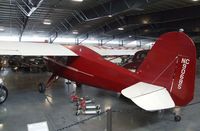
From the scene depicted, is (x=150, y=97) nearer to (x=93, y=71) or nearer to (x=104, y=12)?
(x=93, y=71)

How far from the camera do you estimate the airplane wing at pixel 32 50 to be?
631cm

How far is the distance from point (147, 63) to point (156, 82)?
20.8 inches

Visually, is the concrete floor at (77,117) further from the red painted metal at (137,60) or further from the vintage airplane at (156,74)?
the red painted metal at (137,60)

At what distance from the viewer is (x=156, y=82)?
15.7 ft

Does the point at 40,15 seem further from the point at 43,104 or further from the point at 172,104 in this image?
the point at 172,104

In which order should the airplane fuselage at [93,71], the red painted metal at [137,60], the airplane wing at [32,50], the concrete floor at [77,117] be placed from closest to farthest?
the concrete floor at [77,117] → the airplane fuselage at [93,71] → the airplane wing at [32,50] → the red painted metal at [137,60]

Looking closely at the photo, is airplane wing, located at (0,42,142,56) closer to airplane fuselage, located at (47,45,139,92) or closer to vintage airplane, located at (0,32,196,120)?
vintage airplane, located at (0,32,196,120)

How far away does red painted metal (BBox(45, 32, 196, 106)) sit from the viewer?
4.37 metres

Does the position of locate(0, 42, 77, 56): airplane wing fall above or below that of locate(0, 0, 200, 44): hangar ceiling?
below

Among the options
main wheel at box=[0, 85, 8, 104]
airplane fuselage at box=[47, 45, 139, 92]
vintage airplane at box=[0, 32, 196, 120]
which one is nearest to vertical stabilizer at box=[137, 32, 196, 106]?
vintage airplane at box=[0, 32, 196, 120]

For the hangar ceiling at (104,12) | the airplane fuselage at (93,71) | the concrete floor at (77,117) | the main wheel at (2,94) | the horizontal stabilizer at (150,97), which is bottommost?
the concrete floor at (77,117)

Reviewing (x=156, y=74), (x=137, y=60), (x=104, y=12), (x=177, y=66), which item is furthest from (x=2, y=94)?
(x=104, y=12)

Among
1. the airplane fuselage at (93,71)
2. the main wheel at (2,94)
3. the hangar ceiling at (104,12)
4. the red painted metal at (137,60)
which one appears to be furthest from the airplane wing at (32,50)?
the red painted metal at (137,60)

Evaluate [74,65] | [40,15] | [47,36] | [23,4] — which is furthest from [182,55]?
[47,36]
